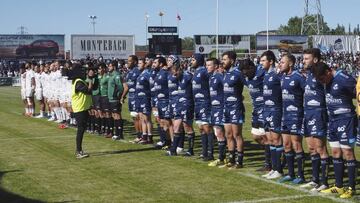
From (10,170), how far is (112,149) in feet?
10.9

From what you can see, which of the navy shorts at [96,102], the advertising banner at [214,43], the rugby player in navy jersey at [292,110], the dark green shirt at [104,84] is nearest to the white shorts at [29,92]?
the navy shorts at [96,102]

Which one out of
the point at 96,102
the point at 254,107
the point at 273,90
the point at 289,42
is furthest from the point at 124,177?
the point at 289,42

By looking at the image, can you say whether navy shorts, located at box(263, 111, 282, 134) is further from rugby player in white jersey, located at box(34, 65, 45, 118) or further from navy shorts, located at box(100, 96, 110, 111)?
rugby player in white jersey, located at box(34, 65, 45, 118)

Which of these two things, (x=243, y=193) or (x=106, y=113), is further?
(x=106, y=113)

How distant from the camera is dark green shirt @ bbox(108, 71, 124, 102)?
15934 millimetres

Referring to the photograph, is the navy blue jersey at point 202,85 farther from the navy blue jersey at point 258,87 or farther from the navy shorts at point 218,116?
the navy blue jersey at point 258,87

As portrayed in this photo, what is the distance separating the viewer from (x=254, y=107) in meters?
11.1

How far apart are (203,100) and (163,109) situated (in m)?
1.84

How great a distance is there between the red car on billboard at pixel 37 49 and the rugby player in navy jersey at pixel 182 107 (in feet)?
183

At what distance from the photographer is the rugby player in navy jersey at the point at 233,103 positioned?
36.6 feet

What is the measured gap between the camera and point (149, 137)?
15.2 m

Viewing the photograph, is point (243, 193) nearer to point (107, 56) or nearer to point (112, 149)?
point (112, 149)

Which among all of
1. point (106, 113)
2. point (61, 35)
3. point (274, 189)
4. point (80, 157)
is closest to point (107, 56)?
point (61, 35)

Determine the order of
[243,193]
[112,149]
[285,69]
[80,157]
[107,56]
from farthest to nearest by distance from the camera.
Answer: [107,56] < [112,149] < [80,157] < [285,69] < [243,193]
